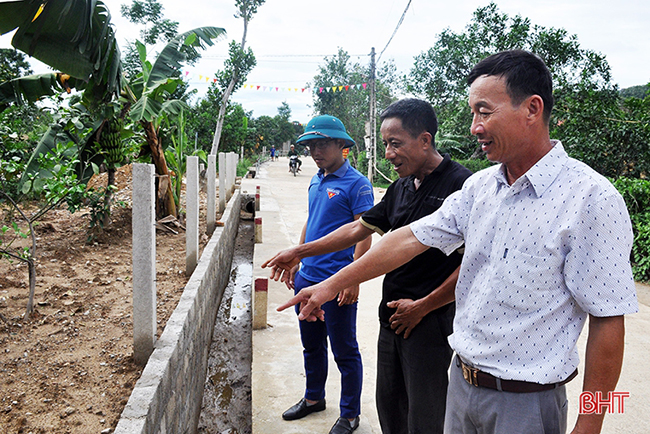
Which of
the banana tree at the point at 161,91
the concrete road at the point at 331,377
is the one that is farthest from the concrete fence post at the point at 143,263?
the banana tree at the point at 161,91

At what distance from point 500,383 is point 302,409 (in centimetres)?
206

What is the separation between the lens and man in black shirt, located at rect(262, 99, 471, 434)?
7.28 ft

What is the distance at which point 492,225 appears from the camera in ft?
5.10

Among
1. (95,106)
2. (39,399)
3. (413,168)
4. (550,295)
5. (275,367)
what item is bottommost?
(275,367)

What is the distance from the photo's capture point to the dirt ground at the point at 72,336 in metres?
2.72

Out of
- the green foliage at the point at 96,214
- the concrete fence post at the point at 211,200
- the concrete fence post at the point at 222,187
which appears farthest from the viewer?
the concrete fence post at the point at 222,187

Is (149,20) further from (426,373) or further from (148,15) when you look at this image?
(426,373)

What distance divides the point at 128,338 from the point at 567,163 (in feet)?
11.3

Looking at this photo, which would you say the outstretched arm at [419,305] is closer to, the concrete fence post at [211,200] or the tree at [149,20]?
the concrete fence post at [211,200]

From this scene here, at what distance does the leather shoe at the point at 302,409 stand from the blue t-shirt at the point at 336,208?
0.89m

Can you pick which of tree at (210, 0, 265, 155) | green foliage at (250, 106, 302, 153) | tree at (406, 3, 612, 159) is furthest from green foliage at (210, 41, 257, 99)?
green foliage at (250, 106, 302, 153)

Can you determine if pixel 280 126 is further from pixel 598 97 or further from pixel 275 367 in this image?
pixel 275 367

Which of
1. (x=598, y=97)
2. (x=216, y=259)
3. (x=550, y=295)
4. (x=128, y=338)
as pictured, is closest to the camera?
(x=550, y=295)

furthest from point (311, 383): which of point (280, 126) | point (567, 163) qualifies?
point (280, 126)
